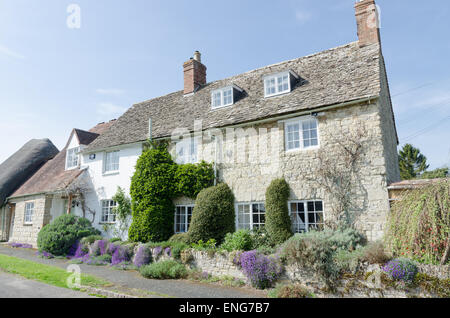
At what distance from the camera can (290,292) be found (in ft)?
27.3

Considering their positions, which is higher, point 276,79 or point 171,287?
point 276,79

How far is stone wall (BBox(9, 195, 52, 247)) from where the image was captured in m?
17.8

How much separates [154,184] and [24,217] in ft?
36.2

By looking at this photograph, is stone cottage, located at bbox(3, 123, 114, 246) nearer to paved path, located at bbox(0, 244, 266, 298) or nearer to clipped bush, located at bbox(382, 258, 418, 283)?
paved path, located at bbox(0, 244, 266, 298)

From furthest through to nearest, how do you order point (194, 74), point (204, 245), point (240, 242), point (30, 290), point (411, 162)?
point (411, 162) → point (194, 74) → point (204, 245) → point (240, 242) → point (30, 290)

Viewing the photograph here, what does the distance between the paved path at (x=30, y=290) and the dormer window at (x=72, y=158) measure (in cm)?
1174

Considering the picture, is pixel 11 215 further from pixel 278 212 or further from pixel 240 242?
pixel 278 212

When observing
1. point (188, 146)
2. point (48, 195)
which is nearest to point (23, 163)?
point (48, 195)

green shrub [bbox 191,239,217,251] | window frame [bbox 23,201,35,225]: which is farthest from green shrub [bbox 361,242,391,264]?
window frame [bbox 23,201,35,225]

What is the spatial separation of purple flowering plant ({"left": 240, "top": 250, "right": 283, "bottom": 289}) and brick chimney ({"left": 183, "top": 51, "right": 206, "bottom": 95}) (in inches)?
481

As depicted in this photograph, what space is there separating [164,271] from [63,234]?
690 cm

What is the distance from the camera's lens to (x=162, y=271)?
10625 millimetres

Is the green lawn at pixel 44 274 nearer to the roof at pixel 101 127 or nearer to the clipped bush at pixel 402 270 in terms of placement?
the clipped bush at pixel 402 270
